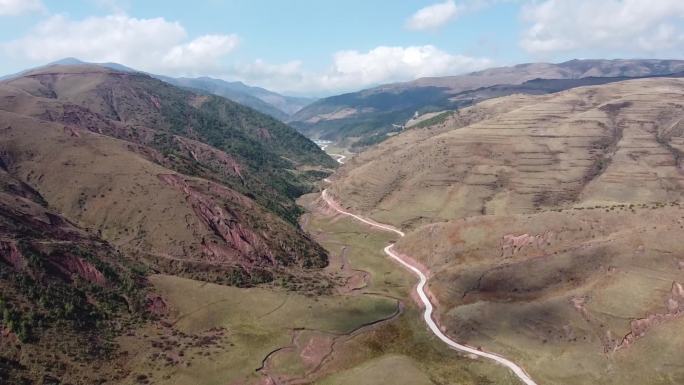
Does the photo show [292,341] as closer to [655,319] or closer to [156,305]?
[156,305]

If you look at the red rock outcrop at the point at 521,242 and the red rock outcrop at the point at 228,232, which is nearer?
the red rock outcrop at the point at 521,242

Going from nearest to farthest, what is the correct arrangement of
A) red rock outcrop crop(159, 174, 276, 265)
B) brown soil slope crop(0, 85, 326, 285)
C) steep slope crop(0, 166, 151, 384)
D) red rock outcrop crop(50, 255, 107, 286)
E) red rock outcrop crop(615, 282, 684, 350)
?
steep slope crop(0, 166, 151, 384) < red rock outcrop crop(615, 282, 684, 350) < red rock outcrop crop(50, 255, 107, 286) < brown soil slope crop(0, 85, 326, 285) < red rock outcrop crop(159, 174, 276, 265)

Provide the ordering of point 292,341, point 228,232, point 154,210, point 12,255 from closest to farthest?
1. point 12,255
2. point 292,341
3. point 154,210
4. point 228,232

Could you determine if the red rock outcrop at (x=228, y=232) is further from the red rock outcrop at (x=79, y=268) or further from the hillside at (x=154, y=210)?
the red rock outcrop at (x=79, y=268)

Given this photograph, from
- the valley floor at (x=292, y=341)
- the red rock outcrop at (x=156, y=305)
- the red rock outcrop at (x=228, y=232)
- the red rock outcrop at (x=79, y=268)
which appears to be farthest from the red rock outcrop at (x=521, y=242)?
the red rock outcrop at (x=79, y=268)

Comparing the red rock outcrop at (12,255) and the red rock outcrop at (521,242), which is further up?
the red rock outcrop at (12,255)

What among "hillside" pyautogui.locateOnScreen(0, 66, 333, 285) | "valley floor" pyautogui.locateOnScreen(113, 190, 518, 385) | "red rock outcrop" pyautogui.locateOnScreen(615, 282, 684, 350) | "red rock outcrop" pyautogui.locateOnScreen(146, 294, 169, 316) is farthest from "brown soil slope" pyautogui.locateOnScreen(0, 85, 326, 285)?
"red rock outcrop" pyautogui.locateOnScreen(615, 282, 684, 350)

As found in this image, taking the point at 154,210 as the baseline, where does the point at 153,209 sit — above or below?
above

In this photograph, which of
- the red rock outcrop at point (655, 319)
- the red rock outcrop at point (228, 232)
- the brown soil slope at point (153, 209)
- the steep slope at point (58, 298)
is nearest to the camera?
the steep slope at point (58, 298)

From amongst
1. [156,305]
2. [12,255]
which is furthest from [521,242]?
[12,255]

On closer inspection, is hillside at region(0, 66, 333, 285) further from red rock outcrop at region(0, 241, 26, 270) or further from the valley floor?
red rock outcrop at region(0, 241, 26, 270)

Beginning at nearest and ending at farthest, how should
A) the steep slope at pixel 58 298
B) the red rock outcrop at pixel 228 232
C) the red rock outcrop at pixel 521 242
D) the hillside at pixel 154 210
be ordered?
the steep slope at pixel 58 298, the red rock outcrop at pixel 521 242, the hillside at pixel 154 210, the red rock outcrop at pixel 228 232
